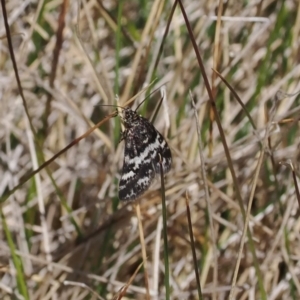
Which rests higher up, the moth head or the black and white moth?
the moth head

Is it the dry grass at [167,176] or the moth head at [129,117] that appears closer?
the moth head at [129,117]

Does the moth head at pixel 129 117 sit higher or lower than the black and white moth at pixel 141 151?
higher

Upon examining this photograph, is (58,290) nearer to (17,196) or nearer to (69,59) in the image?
(17,196)

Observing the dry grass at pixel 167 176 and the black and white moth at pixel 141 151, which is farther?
the dry grass at pixel 167 176

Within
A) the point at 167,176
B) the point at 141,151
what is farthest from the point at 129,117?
the point at 167,176

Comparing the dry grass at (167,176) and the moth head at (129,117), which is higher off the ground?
the moth head at (129,117)
